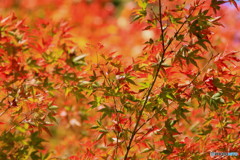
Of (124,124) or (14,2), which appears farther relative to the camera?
(14,2)

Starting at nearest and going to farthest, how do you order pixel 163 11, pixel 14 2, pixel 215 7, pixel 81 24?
pixel 215 7, pixel 163 11, pixel 81 24, pixel 14 2

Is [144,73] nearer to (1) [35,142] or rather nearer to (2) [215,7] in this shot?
(2) [215,7]

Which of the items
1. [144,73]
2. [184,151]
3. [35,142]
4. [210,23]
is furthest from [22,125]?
[210,23]

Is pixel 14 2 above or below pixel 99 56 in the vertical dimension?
above

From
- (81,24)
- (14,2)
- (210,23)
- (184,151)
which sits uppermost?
(14,2)

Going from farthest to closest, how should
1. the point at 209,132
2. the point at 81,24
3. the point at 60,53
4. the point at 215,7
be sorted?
the point at 81,24, the point at 209,132, the point at 215,7, the point at 60,53

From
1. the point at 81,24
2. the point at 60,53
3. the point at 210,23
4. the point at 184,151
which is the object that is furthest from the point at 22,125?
the point at 81,24

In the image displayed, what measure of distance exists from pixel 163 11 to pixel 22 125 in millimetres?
1121

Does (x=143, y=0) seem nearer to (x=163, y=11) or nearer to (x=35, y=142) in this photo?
(x=163, y=11)

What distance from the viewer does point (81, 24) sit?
9734mm

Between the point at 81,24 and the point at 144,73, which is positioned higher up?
the point at 81,24

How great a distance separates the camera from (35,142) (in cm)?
179

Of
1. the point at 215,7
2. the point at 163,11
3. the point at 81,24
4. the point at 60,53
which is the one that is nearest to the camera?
the point at 60,53

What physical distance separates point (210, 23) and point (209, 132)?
0.84 m
